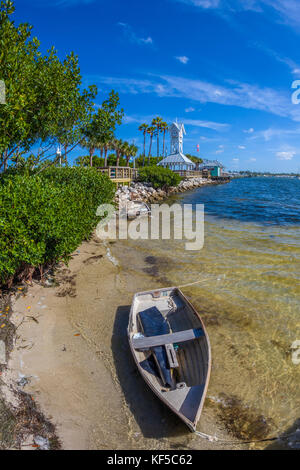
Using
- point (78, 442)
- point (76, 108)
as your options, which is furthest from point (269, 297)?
point (76, 108)

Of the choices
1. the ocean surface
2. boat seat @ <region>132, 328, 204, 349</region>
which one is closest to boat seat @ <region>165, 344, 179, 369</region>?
boat seat @ <region>132, 328, 204, 349</region>

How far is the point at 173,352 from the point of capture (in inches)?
215

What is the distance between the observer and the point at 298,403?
17.0 feet

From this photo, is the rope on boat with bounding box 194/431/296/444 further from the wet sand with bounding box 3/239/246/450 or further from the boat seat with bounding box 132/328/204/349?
the boat seat with bounding box 132/328/204/349

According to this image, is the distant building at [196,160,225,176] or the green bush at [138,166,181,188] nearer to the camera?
the green bush at [138,166,181,188]

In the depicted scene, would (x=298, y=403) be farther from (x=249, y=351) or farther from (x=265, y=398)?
(x=249, y=351)

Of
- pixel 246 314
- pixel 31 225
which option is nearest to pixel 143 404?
pixel 246 314

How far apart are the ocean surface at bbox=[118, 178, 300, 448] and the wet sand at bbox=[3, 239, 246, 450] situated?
759 mm

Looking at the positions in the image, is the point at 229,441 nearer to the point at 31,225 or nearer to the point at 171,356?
the point at 171,356

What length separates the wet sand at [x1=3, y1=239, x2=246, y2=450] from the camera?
440 centimetres

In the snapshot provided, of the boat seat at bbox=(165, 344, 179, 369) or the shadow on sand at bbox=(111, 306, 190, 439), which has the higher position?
the boat seat at bbox=(165, 344, 179, 369)

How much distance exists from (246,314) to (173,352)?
3.83m
